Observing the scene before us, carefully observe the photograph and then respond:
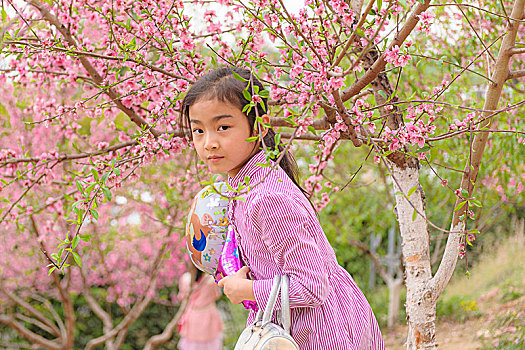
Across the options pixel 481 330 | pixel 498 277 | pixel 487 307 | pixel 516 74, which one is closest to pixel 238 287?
pixel 516 74

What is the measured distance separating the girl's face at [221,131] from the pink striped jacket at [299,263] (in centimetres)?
6

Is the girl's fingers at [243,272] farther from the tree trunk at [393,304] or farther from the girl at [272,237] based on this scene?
the tree trunk at [393,304]

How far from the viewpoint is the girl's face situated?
4.98 ft

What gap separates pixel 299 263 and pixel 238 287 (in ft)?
0.61

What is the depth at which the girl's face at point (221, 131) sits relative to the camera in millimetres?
1519

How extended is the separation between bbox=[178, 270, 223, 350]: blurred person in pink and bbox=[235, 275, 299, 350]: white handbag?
3.55 meters

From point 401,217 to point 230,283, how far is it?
43.0 inches

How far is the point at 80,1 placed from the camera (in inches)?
88.1

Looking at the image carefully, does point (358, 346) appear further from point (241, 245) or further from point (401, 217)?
point (401, 217)

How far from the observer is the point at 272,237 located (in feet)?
4.55

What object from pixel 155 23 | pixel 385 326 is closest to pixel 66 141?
pixel 155 23

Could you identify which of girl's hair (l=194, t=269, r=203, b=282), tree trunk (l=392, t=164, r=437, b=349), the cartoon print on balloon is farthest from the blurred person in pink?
the cartoon print on balloon

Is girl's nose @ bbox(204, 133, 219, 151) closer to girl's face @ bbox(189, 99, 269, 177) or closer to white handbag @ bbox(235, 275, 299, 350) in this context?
girl's face @ bbox(189, 99, 269, 177)

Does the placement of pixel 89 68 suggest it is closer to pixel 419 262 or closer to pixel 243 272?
pixel 243 272
